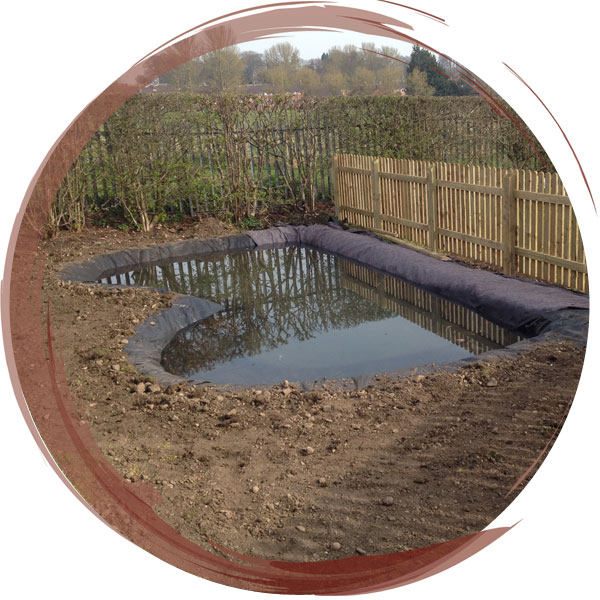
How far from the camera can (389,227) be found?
1074cm

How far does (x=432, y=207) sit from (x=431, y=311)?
8.34ft

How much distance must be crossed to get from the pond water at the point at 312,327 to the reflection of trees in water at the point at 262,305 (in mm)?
11

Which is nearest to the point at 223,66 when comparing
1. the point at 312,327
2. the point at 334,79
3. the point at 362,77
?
the point at 334,79

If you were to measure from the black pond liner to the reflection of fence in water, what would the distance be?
0.12 meters

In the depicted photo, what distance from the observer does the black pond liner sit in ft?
18.5

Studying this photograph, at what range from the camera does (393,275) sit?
8.80 metres

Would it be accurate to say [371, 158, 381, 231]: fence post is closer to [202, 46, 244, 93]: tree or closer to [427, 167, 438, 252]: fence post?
[427, 167, 438, 252]: fence post

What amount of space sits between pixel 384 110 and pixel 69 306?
8712 mm

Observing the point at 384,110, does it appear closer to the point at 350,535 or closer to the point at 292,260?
the point at 292,260

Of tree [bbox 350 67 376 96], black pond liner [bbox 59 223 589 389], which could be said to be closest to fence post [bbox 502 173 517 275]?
black pond liner [bbox 59 223 589 389]

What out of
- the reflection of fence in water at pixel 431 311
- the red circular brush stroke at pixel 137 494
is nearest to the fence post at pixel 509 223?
the reflection of fence in water at pixel 431 311

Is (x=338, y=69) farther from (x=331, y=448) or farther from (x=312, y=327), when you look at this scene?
(x=312, y=327)

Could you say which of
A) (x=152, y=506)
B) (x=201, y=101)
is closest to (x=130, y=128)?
(x=201, y=101)

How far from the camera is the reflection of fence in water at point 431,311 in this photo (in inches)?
250
